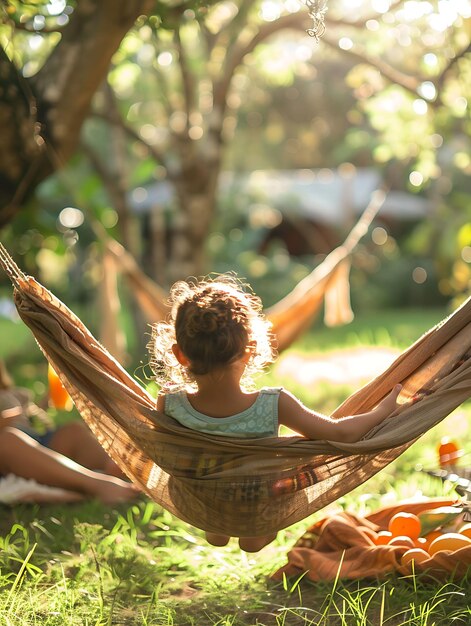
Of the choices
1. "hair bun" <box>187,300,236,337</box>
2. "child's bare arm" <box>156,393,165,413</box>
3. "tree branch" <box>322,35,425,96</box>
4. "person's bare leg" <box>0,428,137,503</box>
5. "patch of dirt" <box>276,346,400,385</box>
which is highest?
"tree branch" <box>322,35,425,96</box>

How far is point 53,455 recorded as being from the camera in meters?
2.98

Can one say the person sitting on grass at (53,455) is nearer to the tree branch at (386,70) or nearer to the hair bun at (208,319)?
the hair bun at (208,319)

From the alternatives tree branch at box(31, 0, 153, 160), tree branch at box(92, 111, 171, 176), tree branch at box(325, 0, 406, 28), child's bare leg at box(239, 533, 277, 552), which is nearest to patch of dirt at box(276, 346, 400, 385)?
tree branch at box(92, 111, 171, 176)

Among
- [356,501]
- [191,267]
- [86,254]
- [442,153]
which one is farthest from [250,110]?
[356,501]

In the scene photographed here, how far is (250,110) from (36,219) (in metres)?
13.4

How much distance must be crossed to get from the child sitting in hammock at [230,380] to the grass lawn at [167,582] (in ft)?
1.36

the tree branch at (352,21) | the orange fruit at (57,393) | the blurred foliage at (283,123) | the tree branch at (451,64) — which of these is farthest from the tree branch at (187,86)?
the orange fruit at (57,393)

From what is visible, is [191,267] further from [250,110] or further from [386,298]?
[250,110]

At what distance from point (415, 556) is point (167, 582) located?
0.69m

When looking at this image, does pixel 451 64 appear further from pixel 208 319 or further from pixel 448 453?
pixel 208 319

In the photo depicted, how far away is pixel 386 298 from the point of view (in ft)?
38.3

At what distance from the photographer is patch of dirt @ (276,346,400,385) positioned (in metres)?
6.05

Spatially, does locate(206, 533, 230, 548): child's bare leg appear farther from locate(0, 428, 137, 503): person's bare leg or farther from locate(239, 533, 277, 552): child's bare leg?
locate(0, 428, 137, 503): person's bare leg

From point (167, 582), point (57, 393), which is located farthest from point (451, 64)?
point (167, 582)
